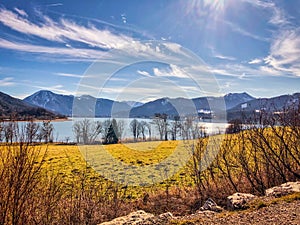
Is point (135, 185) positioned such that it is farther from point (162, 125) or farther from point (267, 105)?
point (162, 125)

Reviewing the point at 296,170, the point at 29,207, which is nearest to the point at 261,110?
the point at 296,170

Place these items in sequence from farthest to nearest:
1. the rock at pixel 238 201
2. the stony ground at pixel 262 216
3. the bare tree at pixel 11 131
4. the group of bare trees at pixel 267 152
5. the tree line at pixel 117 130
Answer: the tree line at pixel 117 130
the group of bare trees at pixel 267 152
the rock at pixel 238 201
the stony ground at pixel 262 216
the bare tree at pixel 11 131

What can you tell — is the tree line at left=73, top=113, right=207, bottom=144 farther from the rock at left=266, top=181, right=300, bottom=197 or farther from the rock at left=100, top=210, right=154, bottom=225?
the rock at left=100, top=210, right=154, bottom=225

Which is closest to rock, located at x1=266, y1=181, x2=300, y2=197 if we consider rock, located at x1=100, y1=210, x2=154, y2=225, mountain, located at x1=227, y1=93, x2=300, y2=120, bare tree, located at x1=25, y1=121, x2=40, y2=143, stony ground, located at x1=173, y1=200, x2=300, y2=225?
stony ground, located at x1=173, y1=200, x2=300, y2=225

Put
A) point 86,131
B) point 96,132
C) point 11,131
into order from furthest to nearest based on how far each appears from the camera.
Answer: point 86,131 < point 96,132 < point 11,131

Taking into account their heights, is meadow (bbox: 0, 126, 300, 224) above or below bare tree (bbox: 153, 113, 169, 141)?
below

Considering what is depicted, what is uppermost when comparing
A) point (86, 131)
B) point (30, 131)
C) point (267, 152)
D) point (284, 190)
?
point (30, 131)

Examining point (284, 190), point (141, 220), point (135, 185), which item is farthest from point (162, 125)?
point (141, 220)

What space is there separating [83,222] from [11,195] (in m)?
2.66

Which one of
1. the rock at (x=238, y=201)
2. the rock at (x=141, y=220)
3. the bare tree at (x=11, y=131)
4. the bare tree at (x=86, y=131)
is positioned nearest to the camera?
the bare tree at (x=11, y=131)

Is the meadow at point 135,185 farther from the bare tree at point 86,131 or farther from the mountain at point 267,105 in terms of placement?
the bare tree at point 86,131

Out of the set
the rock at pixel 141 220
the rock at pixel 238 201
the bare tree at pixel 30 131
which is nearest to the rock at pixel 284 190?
the rock at pixel 238 201

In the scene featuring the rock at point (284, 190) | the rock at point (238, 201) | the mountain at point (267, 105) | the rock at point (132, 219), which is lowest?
the rock at point (132, 219)

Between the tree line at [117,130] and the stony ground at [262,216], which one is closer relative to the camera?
the stony ground at [262,216]
